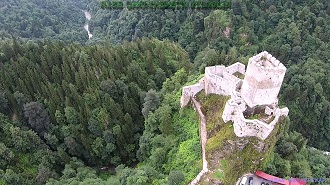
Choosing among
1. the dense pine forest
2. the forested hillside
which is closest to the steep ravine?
the forested hillside

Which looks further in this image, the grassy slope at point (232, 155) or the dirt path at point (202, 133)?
the grassy slope at point (232, 155)

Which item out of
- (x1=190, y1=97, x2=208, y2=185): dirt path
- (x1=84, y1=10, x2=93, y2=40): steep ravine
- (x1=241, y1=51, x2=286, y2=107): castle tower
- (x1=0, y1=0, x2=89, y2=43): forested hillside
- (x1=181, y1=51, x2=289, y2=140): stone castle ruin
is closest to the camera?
(x1=241, y1=51, x2=286, y2=107): castle tower

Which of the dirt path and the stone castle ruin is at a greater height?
the stone castle ruin

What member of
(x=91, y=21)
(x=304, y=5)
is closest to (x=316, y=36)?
(x=304, y=5)

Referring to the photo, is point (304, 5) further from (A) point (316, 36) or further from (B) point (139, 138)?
(B) point (139, 138)

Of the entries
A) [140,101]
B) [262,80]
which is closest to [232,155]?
[262,80]

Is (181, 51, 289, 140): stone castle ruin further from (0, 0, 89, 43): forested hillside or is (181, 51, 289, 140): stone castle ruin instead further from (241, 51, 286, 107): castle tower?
(0, 0, 89, 43): forested hillside

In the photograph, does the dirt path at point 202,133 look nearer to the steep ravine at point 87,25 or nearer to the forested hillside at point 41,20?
the forested hillside at point 41,20

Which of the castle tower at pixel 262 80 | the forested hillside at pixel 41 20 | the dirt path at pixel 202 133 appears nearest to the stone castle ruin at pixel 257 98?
the castle tower at pixel 262 80

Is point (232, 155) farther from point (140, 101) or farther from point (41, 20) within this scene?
point (41, 20)
